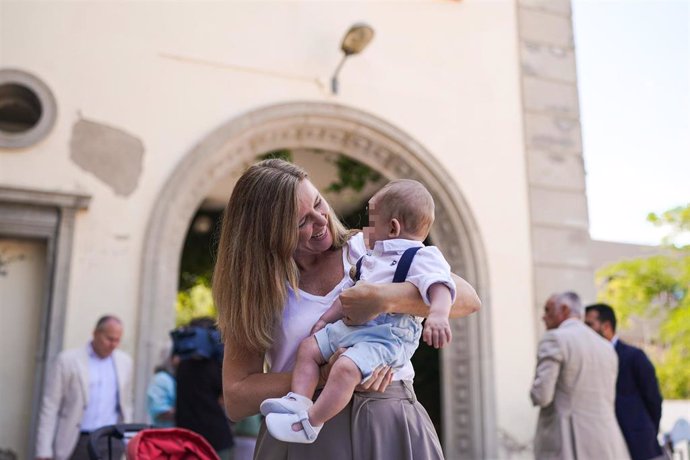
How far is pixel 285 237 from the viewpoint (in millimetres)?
2021

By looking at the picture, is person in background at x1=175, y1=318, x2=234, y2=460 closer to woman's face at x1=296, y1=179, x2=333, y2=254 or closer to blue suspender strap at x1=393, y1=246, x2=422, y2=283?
woman's face at x1=296, y1=179, x2=333, y2=254

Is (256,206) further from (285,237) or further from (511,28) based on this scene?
(511,28)

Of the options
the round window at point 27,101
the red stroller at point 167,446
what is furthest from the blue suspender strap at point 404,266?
the round window at point 27,101

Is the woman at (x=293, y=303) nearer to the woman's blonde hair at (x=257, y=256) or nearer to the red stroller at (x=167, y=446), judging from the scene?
the woman's blonde hair at (x=257, y=256)

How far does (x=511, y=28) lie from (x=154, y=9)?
164 inches

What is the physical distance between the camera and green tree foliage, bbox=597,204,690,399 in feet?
62.7

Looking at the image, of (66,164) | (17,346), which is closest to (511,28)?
(66,164)

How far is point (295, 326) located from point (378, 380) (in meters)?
0.30

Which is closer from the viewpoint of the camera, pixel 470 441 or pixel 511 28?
pixel 470 441

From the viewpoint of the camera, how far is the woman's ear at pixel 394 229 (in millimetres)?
2094

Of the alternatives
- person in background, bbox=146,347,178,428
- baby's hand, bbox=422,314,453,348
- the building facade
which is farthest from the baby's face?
the building facade

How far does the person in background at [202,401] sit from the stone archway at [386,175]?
1.61m

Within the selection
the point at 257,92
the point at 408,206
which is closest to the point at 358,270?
the point at 408,206

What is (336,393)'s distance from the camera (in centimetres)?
177
